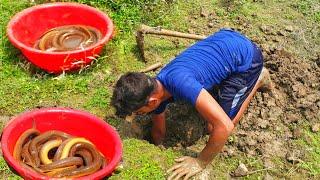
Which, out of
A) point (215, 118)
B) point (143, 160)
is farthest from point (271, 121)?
point (143, 160)

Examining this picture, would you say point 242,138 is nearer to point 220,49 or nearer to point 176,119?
point 176,119

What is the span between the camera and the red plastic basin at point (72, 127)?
4.64m

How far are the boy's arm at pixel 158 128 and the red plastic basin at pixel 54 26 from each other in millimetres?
1132

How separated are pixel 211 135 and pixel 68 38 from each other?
2.58m

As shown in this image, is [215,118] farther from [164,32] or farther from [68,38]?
[68,38]

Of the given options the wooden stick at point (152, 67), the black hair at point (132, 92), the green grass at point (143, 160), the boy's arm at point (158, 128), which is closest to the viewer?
the black hair at point (132, 92)

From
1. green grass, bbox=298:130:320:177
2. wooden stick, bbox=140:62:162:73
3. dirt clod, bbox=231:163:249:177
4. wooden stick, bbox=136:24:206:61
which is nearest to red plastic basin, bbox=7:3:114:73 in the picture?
wooden stick, bbox=136:24:206:61

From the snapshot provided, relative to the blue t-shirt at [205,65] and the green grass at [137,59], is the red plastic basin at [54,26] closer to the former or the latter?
the green grass at [137,59]

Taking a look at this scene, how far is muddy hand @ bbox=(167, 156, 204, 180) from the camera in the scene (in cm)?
471

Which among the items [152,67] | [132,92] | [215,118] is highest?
[132,92]

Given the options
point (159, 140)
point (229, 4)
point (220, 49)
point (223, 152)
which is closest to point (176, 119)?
point (159, 140)

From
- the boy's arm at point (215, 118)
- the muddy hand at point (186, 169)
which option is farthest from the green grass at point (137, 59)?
the boy's arm at point (215, 118)

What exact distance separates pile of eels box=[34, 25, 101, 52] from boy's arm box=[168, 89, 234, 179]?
2.05 metres

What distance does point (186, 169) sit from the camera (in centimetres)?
475
